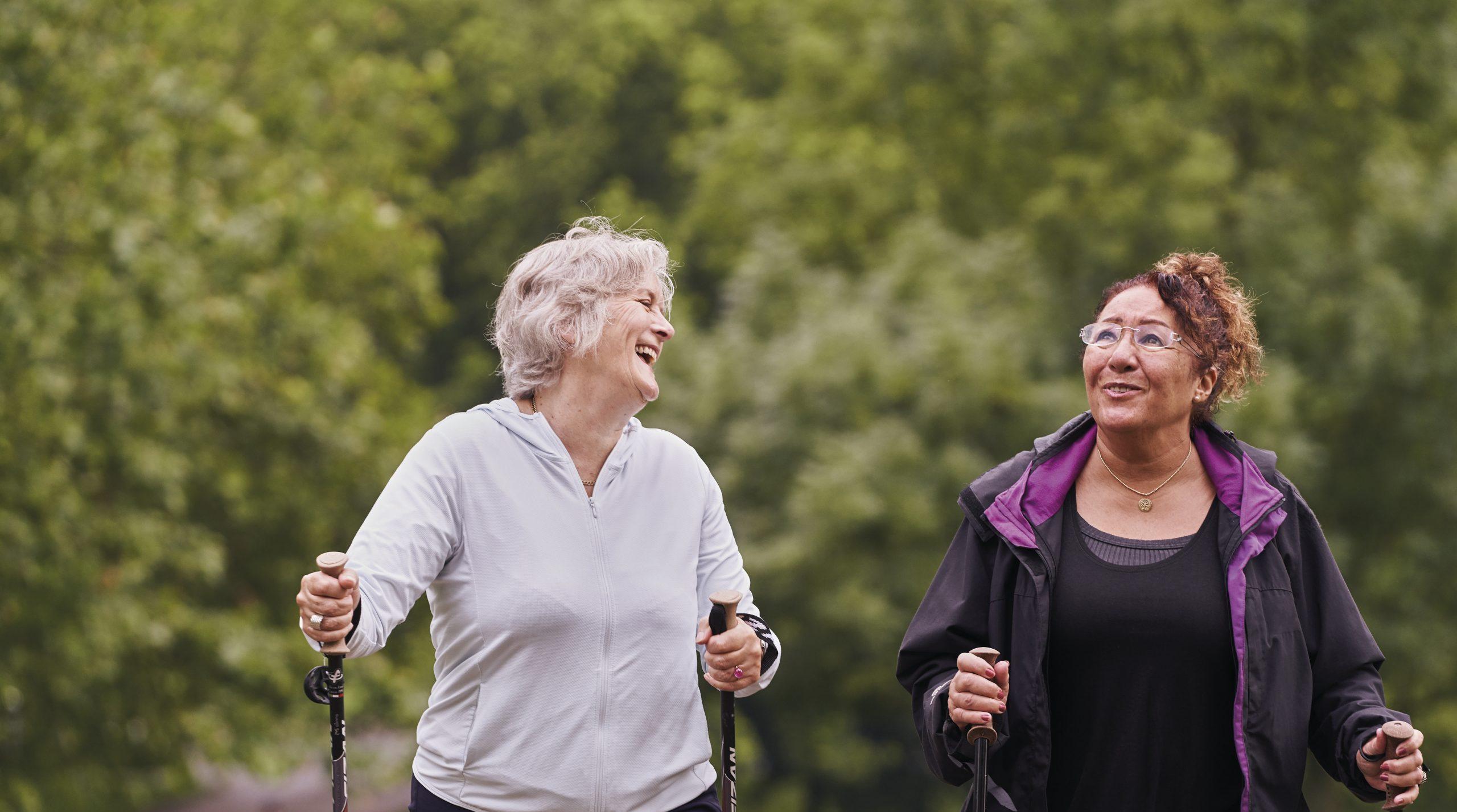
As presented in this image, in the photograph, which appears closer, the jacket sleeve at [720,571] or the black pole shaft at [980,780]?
the black pole shaft at [980,780]

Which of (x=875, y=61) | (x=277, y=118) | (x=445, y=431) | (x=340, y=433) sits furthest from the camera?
(x=875, y=61)

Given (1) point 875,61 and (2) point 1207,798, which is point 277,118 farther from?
(2) point 1207,798

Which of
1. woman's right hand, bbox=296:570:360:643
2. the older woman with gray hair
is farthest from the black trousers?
woman's right hand, bbox=296:570:360:643

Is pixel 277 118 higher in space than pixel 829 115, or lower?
lower

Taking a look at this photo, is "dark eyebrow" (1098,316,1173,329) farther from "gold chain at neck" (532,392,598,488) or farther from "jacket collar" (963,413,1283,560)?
"gold chain at neck" (532,392,598,488)

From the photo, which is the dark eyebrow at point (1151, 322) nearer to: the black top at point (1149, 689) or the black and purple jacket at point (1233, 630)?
the black and purple jacket at point (1233, 630)

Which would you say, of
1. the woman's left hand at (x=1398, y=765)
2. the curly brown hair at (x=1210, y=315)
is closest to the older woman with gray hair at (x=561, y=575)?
Answer: the curly brown hair at (x=1210, y=315)

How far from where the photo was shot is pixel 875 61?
16.9 m

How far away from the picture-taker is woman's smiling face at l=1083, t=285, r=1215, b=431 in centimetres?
323

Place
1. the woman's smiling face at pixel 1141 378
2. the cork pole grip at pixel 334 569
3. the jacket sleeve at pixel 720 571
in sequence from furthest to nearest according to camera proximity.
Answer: the jacket sleeve at pixel 720 571
the woman's smiling face at pixel 1141 378
the cork pole grip at pixel 334 569

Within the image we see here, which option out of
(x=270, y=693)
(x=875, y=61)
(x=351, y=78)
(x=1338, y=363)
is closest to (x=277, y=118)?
(x=351, y=78)

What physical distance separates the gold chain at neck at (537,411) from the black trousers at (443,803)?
25.9 inches

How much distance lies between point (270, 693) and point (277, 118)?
4906mm

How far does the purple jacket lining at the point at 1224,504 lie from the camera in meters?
3.03
